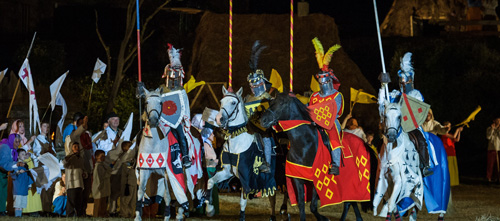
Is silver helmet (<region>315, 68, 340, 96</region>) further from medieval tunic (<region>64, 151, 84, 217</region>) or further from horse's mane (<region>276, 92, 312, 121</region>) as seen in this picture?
medieval tunic (<region>64, 151, 84, 217</region>)

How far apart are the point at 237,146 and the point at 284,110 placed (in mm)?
1027

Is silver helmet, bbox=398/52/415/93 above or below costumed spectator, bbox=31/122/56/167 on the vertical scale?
above

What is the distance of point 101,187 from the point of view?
16750mm

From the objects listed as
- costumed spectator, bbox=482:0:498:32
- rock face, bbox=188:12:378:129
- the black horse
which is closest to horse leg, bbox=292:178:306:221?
the black horse

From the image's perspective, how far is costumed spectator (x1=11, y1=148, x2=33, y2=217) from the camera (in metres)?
16.4

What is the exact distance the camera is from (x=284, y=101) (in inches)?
531

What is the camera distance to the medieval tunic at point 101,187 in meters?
16.8

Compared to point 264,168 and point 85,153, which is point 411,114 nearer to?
point 264,168

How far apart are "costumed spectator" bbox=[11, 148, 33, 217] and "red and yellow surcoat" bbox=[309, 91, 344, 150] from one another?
19.3 ft

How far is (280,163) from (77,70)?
20.8 meters

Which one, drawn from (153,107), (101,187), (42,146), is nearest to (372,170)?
(153,107)

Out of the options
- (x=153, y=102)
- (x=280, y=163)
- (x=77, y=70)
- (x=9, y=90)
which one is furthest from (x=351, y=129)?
(x=77, y=70)

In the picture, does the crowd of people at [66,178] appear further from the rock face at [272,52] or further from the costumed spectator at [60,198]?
the rock face at [272,52]

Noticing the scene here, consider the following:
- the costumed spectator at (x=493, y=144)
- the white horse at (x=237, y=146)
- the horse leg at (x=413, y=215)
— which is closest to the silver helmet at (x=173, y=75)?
the white horse at (x=237, y=146)
